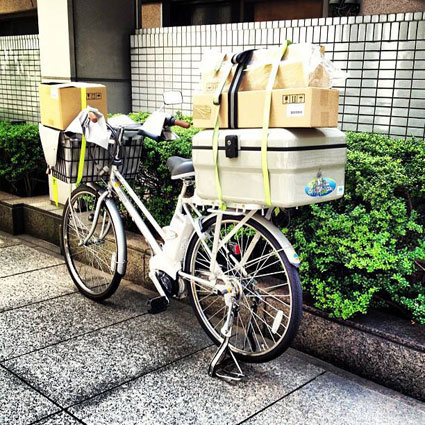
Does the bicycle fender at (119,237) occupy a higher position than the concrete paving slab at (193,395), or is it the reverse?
the bicycle fender at (119,237)

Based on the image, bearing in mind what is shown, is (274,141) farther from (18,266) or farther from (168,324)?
(18,266)

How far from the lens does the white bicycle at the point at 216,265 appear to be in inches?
132

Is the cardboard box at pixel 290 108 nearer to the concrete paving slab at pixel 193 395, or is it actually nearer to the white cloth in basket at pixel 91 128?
the white cloth in basket at pixel 91 128

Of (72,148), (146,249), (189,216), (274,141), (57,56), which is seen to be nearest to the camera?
(274,141)

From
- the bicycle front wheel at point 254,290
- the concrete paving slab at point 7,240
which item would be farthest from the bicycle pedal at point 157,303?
the concrete paving slab at point 7,240

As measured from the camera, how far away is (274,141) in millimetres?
2848

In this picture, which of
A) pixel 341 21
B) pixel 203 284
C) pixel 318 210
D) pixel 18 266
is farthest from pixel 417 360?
pixel 18 266

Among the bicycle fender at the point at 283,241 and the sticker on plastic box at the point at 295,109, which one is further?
the bicycle fender at the point at 283,241

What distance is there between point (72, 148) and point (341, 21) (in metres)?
2.84

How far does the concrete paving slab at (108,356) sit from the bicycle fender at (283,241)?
3.62ft

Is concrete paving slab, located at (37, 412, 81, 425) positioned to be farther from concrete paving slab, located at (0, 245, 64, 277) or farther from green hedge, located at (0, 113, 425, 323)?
concrete paving slab, located at (0, 245, 64, 277)

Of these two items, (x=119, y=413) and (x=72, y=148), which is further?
(x=72, y=148)

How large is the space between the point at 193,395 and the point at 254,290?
759mm

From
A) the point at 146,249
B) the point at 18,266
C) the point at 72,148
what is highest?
the point at 72,148
